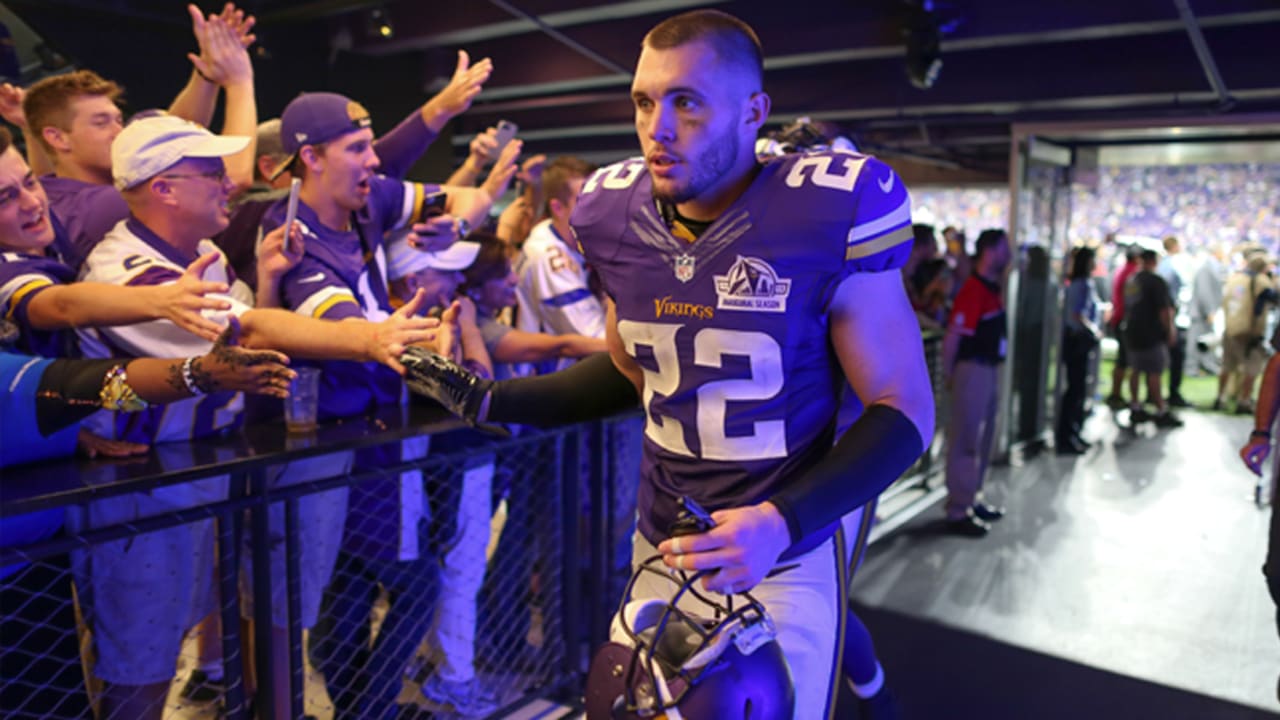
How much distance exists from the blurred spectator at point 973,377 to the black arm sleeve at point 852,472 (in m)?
4.14

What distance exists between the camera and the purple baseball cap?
8.44 feet

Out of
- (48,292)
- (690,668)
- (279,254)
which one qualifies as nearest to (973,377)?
(279,254)

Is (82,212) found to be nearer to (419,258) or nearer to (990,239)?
(419,258)

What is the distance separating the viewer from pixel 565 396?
1.97 meters

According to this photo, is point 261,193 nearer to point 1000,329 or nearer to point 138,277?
point 138,277

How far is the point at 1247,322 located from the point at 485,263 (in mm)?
9377

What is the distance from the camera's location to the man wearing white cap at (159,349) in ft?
6.93

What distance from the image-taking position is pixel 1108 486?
21.5 feet

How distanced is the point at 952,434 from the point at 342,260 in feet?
13.3

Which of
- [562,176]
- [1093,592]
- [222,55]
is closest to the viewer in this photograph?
[222,55]

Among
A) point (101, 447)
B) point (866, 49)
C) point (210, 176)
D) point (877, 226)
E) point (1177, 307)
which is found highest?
point (866, 49)

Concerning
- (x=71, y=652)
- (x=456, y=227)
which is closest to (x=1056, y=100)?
(x=456, y=227)

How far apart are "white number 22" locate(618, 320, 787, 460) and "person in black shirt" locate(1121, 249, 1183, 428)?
8342 mm

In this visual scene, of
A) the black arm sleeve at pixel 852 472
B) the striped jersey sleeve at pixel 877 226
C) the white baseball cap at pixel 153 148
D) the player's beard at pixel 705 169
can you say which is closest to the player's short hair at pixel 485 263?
the white baseball cap at pixel 153 148
